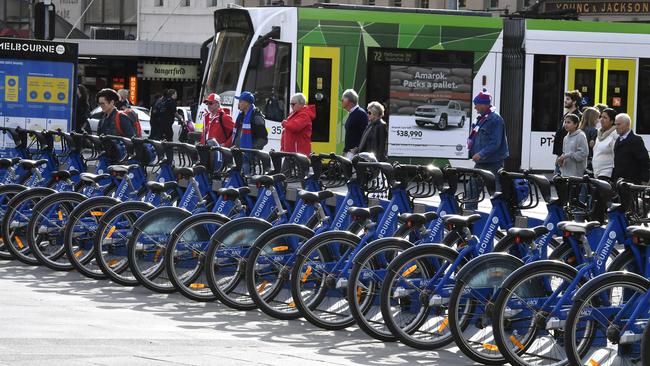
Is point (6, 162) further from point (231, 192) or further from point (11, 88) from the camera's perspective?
point (11, 88)

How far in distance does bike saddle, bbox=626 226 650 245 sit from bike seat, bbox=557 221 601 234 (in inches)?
12.6

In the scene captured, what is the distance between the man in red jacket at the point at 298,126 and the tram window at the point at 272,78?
332 inches

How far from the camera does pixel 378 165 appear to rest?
1118 centimetres

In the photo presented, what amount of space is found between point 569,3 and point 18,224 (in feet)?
138

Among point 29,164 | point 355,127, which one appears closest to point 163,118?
point 355,127

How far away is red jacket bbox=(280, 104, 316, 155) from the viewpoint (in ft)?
55.5

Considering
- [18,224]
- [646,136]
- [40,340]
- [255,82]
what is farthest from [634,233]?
[646,136]

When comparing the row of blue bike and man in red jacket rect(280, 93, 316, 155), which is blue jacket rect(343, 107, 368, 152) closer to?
man in red jacket rect(280, 93, 316, 155)

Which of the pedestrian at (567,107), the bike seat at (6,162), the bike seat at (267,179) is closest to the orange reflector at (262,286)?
the bike seat at (267,179)

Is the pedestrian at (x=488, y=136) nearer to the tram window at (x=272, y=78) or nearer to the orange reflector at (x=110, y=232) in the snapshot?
the orange reflector at (x=110, y=232)

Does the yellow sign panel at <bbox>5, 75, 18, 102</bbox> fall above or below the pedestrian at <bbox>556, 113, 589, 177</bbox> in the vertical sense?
above

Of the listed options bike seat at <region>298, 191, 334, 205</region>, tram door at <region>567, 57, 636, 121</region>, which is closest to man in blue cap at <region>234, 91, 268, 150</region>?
bike seat at <region>298, 191, 334, 205</region>

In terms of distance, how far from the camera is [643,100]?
28.0 m

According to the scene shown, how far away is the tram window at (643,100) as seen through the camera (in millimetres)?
27844
